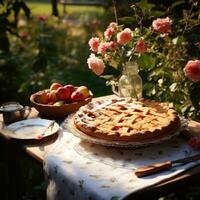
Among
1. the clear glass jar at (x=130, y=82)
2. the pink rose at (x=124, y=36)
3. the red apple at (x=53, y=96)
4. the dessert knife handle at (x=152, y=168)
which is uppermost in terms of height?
the pink rose at (x=124, y=36)

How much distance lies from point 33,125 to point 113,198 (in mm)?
755

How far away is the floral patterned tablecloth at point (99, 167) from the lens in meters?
1.47

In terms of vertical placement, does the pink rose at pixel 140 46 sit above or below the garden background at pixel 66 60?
above

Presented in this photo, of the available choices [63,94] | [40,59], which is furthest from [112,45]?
[40,59]

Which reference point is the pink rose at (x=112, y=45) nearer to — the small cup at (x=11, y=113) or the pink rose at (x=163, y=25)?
the pink rose at (x=163, y=25)

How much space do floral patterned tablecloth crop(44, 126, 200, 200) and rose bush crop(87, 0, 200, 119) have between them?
0.51 m

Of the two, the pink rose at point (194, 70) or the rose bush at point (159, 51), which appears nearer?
the pink rose at point (194, 70)

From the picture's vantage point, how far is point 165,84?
2.52 meters

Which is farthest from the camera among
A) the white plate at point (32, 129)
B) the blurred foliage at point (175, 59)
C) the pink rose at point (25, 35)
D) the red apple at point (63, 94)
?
the pink rose at point (25, 35)

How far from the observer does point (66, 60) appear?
580 centimetres

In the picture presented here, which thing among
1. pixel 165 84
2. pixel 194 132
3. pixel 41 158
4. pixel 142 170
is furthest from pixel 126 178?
pixel 165 84

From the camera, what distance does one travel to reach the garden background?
2490mm

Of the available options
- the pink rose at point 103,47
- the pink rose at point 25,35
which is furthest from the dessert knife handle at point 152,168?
the pink rose at point 25,35

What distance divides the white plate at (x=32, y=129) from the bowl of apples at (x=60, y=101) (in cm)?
9
